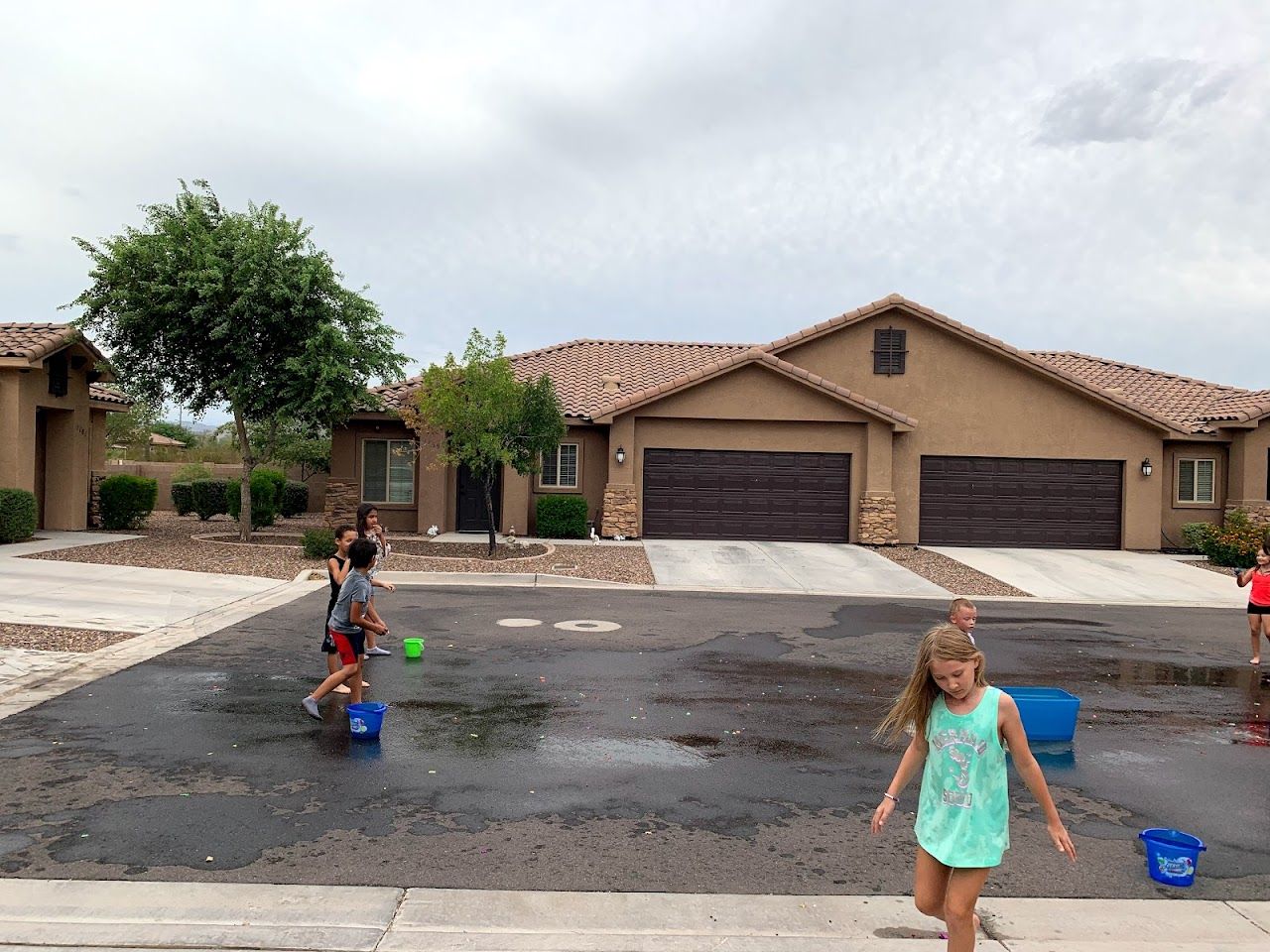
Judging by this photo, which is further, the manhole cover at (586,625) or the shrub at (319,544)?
the shrub at (319,544)

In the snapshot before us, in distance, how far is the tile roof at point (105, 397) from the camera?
2352cm

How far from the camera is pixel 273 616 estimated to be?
42.3 ft

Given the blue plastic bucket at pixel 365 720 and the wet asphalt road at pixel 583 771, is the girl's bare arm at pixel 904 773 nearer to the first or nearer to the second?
the wet asphalt road at pixel 583 771

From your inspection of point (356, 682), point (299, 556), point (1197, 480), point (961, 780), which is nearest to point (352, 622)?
point (356, 682)

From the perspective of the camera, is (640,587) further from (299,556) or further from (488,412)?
(299,556)

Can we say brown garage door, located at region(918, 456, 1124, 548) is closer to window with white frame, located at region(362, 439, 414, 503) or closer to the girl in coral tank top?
window with white frame, located at region(362, 439, 414, 503)

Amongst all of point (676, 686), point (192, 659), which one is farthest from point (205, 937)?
point (192, 659)

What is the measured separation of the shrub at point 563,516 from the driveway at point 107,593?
8.23m

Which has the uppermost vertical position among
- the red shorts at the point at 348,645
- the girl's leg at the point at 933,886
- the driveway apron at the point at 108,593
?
the red shorts at the point at 348,645

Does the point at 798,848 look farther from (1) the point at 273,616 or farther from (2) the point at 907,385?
(2) the point at 907,385

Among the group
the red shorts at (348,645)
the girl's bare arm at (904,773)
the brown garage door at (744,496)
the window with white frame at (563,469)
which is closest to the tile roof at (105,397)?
the window with white frame at (563,469)

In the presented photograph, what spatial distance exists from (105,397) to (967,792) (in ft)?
80.6

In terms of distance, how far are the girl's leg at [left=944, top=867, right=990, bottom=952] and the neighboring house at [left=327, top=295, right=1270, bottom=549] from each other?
19753 millimetres

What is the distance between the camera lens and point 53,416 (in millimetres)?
22312
